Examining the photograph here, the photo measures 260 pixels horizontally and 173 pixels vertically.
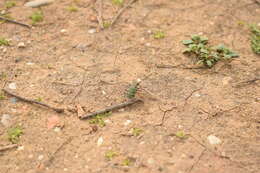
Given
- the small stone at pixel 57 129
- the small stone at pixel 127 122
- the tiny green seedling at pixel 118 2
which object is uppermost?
the tiny green seedling at pixel 118 2

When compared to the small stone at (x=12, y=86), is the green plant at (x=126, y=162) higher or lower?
lower

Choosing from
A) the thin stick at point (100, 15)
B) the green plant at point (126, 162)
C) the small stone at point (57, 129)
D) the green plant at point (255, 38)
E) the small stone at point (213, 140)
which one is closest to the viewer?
the green plant at point (126, 162)

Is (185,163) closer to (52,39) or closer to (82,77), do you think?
(82,77)

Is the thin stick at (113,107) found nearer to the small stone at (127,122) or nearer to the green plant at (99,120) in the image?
the green plant at (99,120)

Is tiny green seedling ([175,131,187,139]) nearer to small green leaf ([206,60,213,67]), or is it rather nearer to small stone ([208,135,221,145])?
small stone ([208,135,221,145])

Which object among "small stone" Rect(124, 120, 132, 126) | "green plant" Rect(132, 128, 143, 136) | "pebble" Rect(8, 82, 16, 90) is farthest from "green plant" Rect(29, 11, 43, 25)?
"green plant" Rect(132, 128, 143, 136)

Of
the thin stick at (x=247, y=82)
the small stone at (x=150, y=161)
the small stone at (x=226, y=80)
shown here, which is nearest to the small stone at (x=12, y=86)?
the small stone at (x=150, y=161)

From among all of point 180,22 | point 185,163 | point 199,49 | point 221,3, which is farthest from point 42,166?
point 221,3
